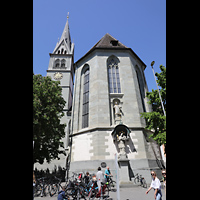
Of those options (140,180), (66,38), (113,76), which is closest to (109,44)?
(113,76)

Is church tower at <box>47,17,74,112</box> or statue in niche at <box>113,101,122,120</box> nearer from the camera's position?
statue in niche at <box>113,101,122,120</box>

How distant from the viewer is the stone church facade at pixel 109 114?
1316 cm

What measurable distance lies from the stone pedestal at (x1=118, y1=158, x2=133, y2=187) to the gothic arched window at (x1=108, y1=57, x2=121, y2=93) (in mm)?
7733

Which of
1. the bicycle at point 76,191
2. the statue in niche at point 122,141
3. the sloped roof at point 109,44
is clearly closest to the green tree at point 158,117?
the statue in niche at point 122,141

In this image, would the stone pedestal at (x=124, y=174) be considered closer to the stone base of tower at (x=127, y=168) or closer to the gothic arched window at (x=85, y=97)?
the stone base of tower at (x=127, y=168)

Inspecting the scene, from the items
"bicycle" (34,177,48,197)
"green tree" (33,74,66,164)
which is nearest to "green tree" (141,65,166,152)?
"bicycle" (34,177,48,197)

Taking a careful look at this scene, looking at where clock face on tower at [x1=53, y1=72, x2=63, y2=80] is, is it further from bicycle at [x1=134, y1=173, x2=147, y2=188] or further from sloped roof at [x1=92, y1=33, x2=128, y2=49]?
bicycle at [x1=134, y1=173, x2=147, y2=188]

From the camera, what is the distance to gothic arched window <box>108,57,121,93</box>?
17.1 m
